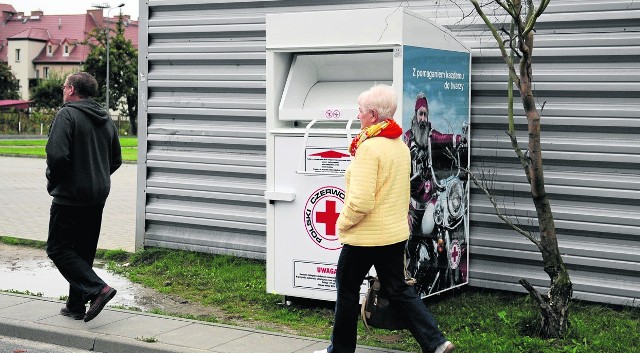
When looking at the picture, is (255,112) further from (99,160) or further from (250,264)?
(99,160)

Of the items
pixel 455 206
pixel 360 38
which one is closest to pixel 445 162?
pixel 455 206

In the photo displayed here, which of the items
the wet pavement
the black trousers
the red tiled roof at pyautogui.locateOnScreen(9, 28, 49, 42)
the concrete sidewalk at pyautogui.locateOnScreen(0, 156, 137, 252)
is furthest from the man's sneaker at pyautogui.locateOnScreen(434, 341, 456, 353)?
the red tiled roof at pyautogui.locateOnScreen(9, 28, 49, 42)

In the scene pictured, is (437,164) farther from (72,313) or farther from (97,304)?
(72,313)

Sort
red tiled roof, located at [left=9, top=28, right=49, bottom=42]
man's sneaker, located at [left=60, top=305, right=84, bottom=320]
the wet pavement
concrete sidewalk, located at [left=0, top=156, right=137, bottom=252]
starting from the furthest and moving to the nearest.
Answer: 1. red tiled roof, located at [left=9, top=28, right=49, bottom=42]
2. concrete sidewalk, located at [left=0, top=156, right=137, bottom=252]
3. the wet pavement
4. man's sneaker, located at [left=60, top=305, right=84, bottom=320]

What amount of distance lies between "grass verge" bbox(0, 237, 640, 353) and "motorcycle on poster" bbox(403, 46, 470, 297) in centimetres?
34

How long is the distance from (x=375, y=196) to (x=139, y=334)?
6.97 feet

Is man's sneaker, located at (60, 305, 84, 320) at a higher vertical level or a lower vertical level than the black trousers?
lower

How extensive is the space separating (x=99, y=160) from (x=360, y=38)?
6.82 ft

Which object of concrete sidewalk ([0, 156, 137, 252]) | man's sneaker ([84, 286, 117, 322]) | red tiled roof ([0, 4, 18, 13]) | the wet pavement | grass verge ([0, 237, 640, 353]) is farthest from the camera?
red tiled roof ([0, 4, 18, 13])

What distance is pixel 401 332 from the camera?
6.86 metres

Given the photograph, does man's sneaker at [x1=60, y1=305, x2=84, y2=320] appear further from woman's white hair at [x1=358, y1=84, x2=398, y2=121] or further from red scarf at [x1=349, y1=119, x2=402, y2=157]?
woman's white hair at [x1=358, y1=84, x2=398, y2=121]

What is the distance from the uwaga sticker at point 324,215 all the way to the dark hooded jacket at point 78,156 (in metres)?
1.50

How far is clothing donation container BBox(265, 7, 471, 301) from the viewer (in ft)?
23.2

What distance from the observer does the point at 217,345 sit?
21.3 feet
